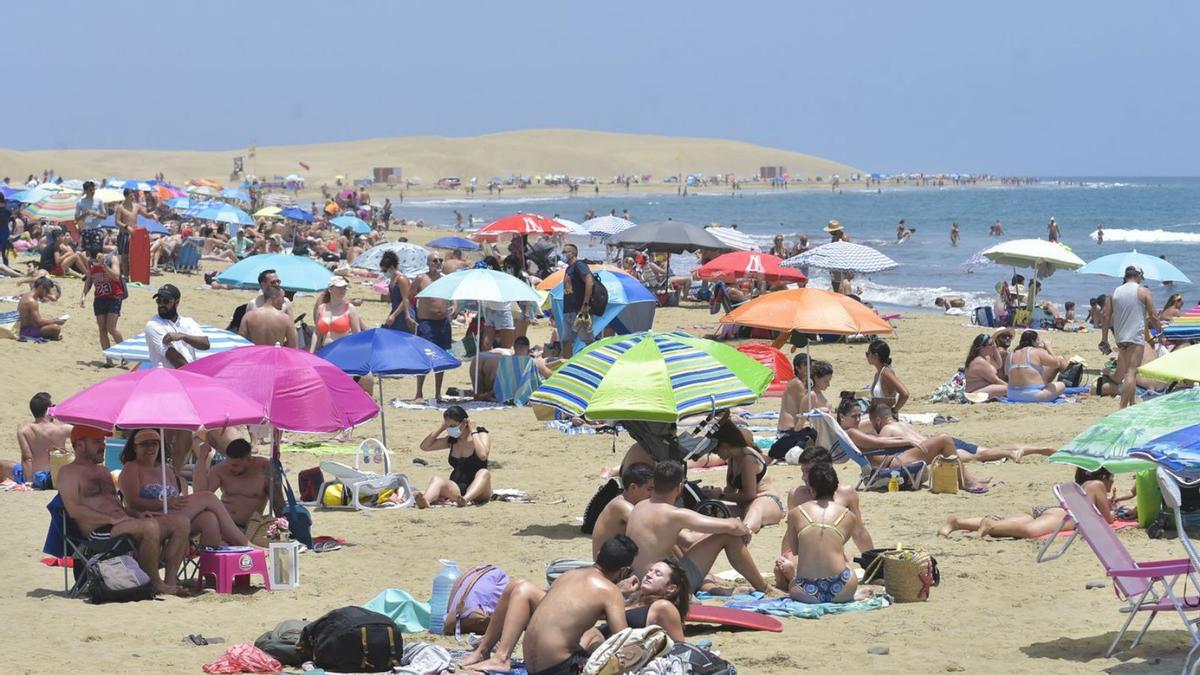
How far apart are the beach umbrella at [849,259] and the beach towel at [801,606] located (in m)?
10.6

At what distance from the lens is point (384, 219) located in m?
48.1

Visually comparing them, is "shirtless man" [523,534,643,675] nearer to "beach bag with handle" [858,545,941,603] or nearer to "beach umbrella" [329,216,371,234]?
"beach bag with handle" [858,545,941,603]

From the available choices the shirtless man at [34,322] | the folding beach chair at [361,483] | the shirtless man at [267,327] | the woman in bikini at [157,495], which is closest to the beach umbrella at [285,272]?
the shirtless man at [267,327]

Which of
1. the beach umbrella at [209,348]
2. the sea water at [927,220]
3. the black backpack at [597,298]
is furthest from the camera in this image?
the sea water at [927,220]

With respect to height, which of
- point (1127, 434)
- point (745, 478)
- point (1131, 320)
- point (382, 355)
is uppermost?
point (1127, 434)

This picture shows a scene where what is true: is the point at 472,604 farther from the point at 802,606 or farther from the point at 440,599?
the point at 802,606

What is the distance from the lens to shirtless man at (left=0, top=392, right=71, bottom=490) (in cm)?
979

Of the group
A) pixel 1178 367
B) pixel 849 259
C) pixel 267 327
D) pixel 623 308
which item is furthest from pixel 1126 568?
pixel 849 259

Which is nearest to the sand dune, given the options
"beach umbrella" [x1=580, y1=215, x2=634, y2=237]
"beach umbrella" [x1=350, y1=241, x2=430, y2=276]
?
"beach umbrella" [x1=580, y1=215, x2=634, y2=237]

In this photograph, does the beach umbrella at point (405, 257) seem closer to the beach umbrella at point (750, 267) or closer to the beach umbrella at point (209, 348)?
the beach umbrella at point (750, 267)

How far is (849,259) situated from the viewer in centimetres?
1764

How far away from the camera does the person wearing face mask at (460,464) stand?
9773 millimetres

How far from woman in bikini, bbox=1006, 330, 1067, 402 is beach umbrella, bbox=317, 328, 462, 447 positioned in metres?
5.60

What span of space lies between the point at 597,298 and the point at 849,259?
4.32 metres
